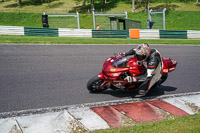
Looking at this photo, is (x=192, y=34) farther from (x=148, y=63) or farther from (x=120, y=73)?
(x=120, y=73)

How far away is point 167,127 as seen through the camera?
203 inches

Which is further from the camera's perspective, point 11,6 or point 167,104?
point 11,6

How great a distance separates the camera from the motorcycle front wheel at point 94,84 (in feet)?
24.0

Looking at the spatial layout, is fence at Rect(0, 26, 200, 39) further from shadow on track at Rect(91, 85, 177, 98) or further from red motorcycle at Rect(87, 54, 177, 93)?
red motorcycle at Rect(87, 54, 177, 93)

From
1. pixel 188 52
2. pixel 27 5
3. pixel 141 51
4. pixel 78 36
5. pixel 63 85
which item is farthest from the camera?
pixel 27 5

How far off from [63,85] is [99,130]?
3.39 metres

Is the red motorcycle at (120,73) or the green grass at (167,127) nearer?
the green grass at (167,127)

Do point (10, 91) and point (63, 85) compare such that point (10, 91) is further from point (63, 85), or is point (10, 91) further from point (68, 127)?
point (68, 127)

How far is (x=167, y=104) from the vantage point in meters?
6.91

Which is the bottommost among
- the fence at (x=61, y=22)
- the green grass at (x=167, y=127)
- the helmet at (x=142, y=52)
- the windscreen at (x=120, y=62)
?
the green grass at (x=167, y=127)

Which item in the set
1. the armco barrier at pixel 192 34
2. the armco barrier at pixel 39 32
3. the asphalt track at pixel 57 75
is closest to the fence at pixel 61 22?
the armco barrier at pixel 39 32

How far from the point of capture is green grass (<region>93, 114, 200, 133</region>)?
497 cm

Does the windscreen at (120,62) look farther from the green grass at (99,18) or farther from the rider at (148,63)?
the green grass at (99,18)

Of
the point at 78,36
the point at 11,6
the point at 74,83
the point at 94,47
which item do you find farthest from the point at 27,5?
the point at 74,83
